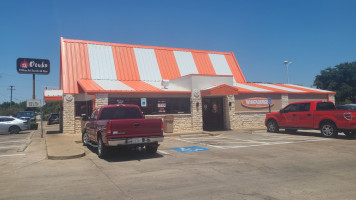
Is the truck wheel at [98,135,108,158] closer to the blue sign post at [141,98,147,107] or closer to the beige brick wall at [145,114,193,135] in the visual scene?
the blue sign post at [141,98,147,107]

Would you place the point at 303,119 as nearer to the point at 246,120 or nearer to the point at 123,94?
the point at 246,120

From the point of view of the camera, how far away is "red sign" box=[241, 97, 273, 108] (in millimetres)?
20439

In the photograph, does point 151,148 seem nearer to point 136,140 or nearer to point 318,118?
point 136,140

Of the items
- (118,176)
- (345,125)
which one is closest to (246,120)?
(345,125)

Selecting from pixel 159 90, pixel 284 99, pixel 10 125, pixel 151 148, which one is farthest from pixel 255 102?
pixel 10 125

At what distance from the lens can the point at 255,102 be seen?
20.8 meters

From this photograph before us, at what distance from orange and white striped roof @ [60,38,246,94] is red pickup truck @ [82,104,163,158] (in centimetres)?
641

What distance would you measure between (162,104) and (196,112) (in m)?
2.54

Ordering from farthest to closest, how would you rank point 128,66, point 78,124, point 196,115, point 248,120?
point 128,66 < point 248,120 < point 196,115 < point 78,124

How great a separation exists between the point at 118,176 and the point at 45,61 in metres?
18.1

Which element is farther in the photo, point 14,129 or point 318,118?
point 14,129

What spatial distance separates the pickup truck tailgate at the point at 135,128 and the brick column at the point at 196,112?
948 centimetres

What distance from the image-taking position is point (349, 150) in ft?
32.6

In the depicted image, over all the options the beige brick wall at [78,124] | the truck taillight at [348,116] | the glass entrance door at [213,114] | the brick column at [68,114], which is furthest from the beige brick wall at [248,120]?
the brick column at [68,114]
